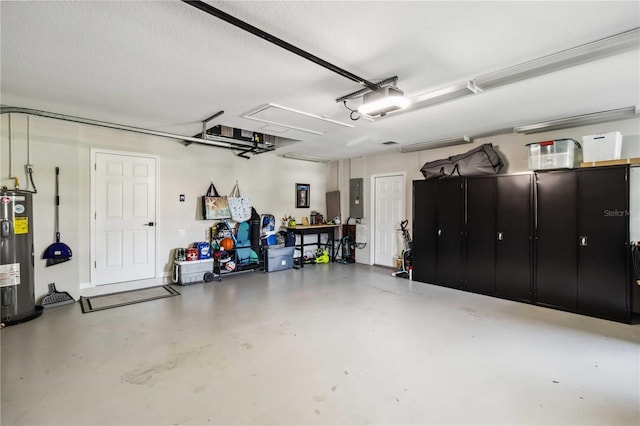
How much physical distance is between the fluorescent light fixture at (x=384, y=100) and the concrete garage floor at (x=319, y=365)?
7.90 feet

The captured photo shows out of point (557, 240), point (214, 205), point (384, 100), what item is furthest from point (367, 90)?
point (214, 205)

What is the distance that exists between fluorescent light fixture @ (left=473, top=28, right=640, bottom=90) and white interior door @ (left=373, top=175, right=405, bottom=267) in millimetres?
3728

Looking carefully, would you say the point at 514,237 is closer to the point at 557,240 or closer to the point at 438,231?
the point at 557,240

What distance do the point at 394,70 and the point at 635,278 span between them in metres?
3.80

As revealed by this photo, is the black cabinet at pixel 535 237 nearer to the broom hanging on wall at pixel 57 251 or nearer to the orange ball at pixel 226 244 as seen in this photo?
the orange ball at pixel 226 244

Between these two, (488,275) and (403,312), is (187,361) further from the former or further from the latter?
(488,275)

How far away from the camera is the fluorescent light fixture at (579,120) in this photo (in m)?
3.77

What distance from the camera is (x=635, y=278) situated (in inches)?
141

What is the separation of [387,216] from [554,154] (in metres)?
3.39

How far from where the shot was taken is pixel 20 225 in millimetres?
3631

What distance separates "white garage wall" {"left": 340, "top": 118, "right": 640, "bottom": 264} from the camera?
13.3 ft

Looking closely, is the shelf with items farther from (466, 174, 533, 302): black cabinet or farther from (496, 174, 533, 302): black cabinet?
(496, 174, 533, 302): black cabinet

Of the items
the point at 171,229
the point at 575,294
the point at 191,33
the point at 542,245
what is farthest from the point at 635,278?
the point at 171,229

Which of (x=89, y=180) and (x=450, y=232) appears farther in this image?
(x=450, y=232)
